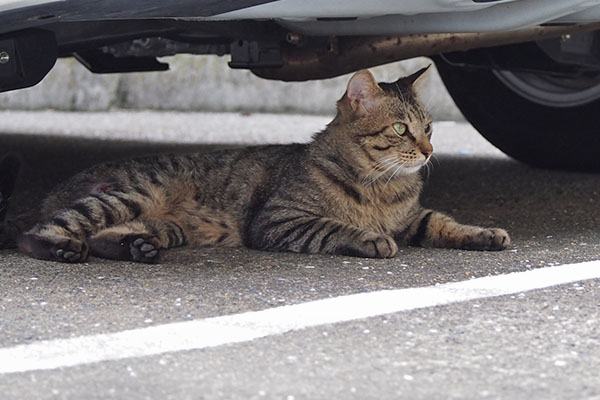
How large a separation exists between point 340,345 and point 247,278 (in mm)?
852

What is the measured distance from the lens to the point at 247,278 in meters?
3.31

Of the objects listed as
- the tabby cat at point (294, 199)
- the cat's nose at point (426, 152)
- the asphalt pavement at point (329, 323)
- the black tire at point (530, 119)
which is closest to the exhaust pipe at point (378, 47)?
the tabby cat at point (294, 199)

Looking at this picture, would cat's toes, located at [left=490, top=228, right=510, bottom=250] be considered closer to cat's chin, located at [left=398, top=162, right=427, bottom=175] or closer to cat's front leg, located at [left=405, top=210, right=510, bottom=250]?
cat's front leg, located at [left=405, top=210, right=510, bottom=250]

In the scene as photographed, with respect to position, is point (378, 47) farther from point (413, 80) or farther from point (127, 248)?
point (127, 248)

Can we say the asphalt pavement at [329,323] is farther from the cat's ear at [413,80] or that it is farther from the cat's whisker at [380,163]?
the cat's ear at [413,80]

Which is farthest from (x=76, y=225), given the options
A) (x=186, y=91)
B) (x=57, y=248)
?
(x=186, y=91)

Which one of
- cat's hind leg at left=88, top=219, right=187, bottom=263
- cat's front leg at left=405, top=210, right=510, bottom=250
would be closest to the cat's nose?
cat's front leg at left=405, top=210, right=510, bottom=250

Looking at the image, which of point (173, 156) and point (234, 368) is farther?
point (173, 156)

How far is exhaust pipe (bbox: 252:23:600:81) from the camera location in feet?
13.1

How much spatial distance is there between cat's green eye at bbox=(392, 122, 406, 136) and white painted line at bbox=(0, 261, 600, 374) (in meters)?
0.87

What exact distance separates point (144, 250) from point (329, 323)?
1.10m

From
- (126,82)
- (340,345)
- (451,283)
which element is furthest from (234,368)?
(126,82)

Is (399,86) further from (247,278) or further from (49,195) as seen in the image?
(49,195)

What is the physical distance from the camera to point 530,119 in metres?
5.58
